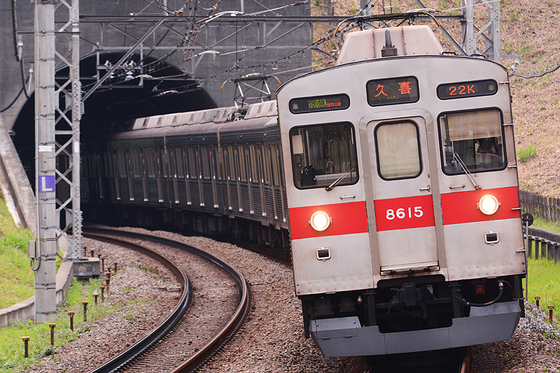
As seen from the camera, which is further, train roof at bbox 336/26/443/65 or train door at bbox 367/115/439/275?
train roof at bbox 336/26/443/65

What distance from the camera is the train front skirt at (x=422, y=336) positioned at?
282 inches

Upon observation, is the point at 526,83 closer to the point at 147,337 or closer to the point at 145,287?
the point at 145,287

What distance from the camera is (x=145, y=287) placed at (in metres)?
14.8

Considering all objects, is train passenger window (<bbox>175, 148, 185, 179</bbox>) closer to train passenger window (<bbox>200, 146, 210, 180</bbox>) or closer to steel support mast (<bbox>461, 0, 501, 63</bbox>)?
train passenger window (<bbox>200, 146, 210, 180</bbox>)

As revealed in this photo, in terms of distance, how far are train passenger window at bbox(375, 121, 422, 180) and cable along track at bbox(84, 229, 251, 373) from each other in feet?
10.8

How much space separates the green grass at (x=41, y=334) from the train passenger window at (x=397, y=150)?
15.8 feet

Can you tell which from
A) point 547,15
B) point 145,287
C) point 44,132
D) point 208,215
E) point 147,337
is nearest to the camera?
point 147,337

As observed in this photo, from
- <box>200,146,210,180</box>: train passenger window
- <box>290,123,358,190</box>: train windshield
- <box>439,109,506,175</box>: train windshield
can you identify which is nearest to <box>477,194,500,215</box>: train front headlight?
<box>439,109,506,175</box>: train windshield

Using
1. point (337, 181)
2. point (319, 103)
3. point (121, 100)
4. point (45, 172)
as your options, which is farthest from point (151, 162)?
point (337, 181)

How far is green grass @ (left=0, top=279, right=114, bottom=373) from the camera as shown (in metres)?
9.36

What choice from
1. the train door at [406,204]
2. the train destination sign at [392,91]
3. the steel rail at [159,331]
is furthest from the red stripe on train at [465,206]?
the steel rail at [159,331]

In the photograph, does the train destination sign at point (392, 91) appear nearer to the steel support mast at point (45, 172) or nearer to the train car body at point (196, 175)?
the steel support mast at point (45, 172)

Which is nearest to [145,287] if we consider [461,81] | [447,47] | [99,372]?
[99,372]

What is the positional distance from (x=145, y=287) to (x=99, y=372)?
591 centimetres
